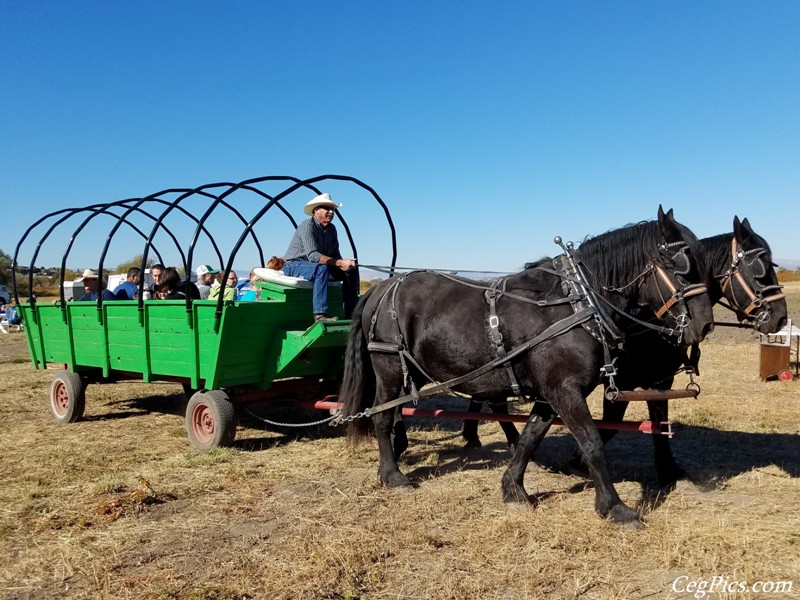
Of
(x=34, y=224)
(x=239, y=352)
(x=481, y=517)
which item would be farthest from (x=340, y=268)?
(x=34, y=224)

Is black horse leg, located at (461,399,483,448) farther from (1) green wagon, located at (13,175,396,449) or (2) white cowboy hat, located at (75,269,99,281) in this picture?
(2) white cowboy hat, located at (75,269,99,281)

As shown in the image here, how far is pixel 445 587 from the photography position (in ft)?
10.6

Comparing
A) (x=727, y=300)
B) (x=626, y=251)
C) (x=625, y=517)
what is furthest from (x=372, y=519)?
(x=727, y=300)

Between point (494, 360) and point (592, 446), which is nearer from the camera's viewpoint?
point (592, 446)

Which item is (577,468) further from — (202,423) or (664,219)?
(202,423)

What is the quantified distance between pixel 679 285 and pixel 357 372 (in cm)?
278

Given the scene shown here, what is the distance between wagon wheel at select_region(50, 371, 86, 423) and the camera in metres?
7.68

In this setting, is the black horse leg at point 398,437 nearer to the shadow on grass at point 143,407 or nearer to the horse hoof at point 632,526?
the horse hoof at point 632,526

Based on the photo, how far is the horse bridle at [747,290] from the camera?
4059 millimetres

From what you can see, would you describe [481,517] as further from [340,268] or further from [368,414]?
[340,268]

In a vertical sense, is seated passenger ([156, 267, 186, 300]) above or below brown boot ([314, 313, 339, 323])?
above

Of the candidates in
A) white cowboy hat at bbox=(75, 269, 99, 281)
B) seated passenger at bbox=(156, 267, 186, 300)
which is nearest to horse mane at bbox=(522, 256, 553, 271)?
seated passenger at bbox=(156, 267, 186, 300)

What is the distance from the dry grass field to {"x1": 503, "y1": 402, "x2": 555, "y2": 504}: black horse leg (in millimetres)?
159

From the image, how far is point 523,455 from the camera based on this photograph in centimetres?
460
